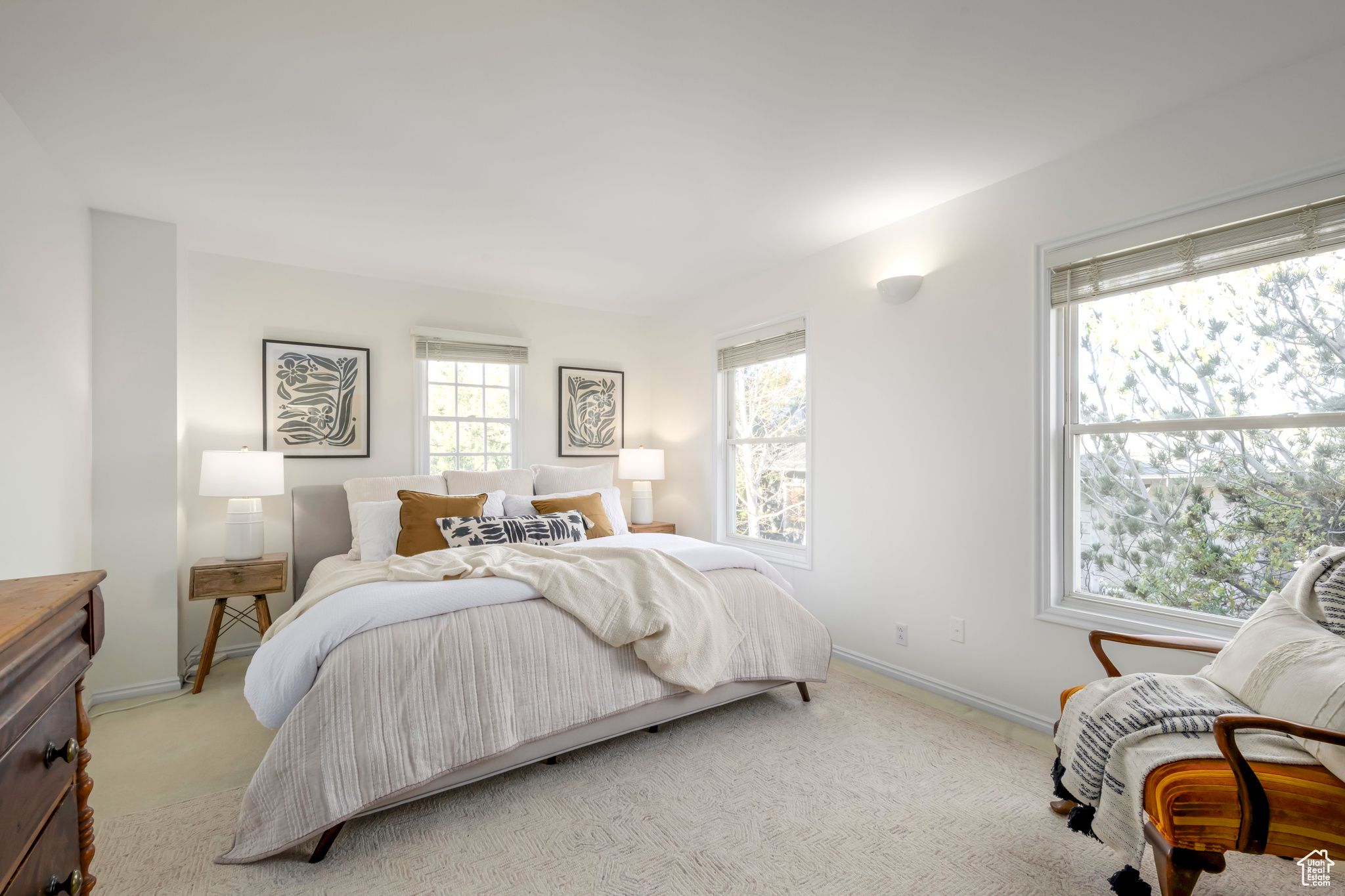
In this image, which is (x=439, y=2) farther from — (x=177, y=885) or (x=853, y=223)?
(x=177, y=885)

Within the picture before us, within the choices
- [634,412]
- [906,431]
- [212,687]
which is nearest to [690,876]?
[906,431]

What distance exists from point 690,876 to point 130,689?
10.1 feet

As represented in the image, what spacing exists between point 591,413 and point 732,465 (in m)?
1.24

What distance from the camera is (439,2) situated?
1.68 m

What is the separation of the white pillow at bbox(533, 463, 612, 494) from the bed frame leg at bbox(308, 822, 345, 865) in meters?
2.48

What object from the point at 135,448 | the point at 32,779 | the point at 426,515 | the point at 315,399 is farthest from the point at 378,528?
the point at 32,779

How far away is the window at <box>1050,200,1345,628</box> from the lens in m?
2.07

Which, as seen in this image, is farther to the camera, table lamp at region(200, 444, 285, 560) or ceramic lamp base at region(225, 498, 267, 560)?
ceramic lamp base at region(225, 498, 267, 560)

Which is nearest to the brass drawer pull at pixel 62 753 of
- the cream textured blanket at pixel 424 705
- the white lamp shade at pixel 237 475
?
the cream textured blanket at pixel 424 705

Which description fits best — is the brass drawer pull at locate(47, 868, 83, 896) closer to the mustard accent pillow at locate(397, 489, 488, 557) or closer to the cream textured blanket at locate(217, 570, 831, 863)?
the cream textured blanket at locate(217, 570, 831, 863)

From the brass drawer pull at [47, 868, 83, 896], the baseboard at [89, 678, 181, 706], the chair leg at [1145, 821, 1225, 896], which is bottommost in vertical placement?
the baseboard at [89, 678, 181, 706]

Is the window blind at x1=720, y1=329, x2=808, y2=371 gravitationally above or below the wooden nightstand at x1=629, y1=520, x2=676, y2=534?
above

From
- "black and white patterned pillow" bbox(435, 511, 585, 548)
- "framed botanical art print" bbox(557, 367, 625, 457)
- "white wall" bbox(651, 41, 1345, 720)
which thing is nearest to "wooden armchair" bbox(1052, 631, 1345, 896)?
"white wall" bbox(651, 41, 1345, 720)

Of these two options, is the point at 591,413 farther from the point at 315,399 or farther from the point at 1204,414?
the point at 1204,414
